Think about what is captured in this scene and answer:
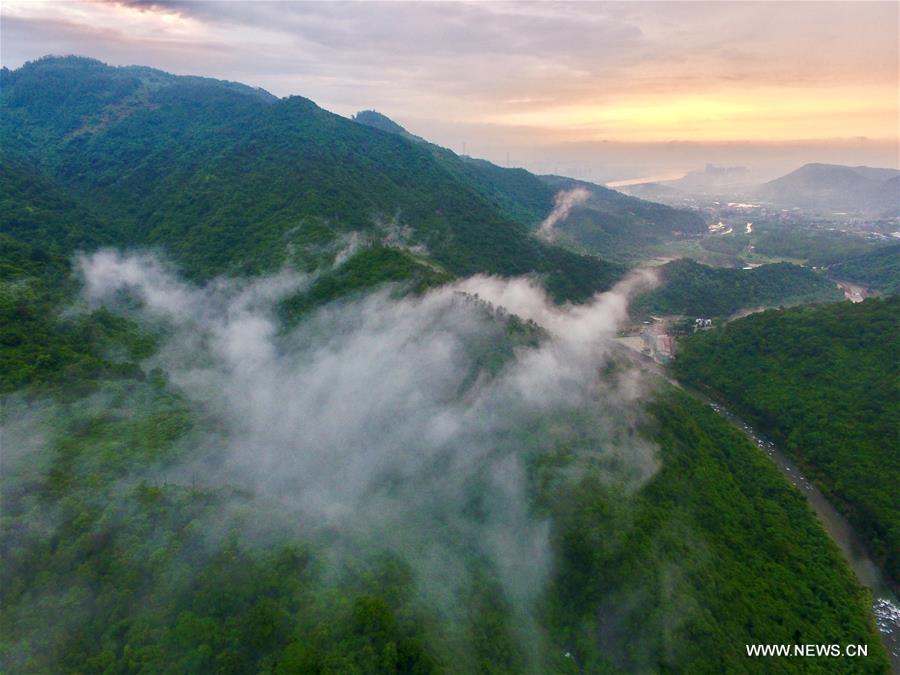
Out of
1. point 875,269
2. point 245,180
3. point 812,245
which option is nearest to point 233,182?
point 245,180

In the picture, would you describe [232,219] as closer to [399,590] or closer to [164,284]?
[164,284]

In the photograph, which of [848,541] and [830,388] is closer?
[848,541]

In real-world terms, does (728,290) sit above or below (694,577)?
above

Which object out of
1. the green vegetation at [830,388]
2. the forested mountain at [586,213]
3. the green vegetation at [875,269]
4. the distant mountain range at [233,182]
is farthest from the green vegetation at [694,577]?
the green vegetation at [875,269]

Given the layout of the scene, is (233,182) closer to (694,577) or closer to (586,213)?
(694,577)

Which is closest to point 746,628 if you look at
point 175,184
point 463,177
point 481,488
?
point 481,488

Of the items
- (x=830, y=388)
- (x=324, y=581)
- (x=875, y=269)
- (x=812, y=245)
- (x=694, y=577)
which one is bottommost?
(x=694, y=577)
